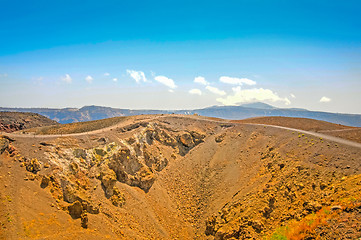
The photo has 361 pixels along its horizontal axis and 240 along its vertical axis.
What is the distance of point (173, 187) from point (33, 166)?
76.1ft

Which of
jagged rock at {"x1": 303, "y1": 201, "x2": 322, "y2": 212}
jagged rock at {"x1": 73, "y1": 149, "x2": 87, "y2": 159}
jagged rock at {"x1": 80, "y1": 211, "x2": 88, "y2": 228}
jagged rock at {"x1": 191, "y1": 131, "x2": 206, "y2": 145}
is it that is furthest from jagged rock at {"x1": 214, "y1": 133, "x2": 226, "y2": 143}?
jagged rock at {"x1": 80, "y1": 211, "x2": 88, "y2": 228}

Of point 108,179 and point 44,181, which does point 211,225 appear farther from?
point 44,181

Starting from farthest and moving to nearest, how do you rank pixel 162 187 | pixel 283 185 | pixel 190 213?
pixel 162 187
pixel 190 213
pixel 283 185

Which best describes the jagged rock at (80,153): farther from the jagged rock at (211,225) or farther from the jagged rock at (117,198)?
the jagged rock at (211,225)

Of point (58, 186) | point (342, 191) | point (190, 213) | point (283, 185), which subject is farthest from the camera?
point (190, 213)

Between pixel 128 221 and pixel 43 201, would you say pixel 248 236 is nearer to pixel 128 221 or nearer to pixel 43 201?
pixel 128 221

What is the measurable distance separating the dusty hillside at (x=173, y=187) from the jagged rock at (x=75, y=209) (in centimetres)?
11

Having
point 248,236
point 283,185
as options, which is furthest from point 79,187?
point 283,185

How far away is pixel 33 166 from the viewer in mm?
27359

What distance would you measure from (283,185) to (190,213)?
15654 mm

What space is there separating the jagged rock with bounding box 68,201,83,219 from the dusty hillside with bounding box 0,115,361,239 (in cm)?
11

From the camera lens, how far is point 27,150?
29.8m

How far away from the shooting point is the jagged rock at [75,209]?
81.3 feet

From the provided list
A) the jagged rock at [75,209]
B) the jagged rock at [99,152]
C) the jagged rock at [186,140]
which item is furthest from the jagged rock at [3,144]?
the jagged rock at [186,140]
